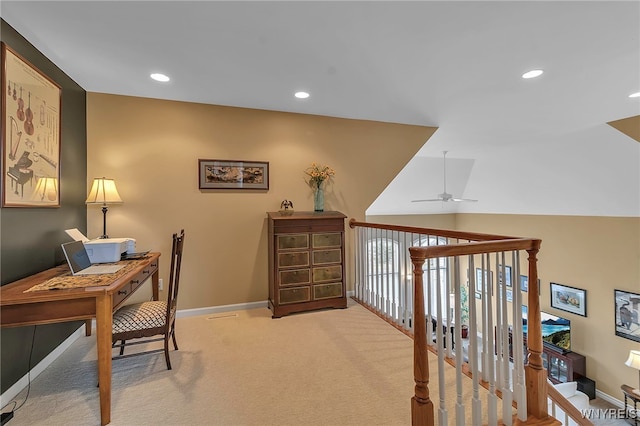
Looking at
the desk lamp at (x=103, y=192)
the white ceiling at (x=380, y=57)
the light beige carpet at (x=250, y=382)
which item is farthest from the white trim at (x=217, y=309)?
the white ceiling at (x=380, y=57)

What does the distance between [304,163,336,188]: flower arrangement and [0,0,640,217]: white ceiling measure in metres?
0.68

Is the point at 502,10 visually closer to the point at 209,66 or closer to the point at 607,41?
the point at 607,41

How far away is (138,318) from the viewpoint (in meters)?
2.12

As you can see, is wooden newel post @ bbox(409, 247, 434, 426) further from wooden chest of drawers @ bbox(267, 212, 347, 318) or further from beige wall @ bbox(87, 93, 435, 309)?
beige wall @ bbox(87, 93, 435, 309)

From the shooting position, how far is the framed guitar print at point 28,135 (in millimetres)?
1896

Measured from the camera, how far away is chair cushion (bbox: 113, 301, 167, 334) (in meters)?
2.07

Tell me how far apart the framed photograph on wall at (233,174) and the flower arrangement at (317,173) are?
53 centimetres

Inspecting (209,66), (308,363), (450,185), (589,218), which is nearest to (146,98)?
(209,66)

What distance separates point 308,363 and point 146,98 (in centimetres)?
305

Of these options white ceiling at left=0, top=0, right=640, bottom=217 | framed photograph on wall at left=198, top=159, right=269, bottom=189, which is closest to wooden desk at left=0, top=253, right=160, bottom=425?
white ceiling at left=0, top=0, right=640, bottom=217

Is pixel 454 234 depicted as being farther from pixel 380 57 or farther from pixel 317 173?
pixel 317 173

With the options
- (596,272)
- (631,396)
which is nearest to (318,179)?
(596,272)

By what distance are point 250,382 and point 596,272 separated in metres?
6.44

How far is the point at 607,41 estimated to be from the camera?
215cm
